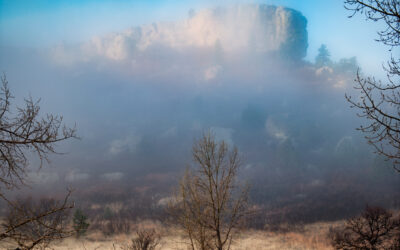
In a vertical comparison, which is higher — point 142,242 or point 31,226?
point 31,226

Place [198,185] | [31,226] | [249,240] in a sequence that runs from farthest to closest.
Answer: [249,240] < [198,185] < [31,226]

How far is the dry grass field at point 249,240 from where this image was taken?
765 inches

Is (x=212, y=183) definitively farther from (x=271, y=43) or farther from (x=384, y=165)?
(x=271, y=43)

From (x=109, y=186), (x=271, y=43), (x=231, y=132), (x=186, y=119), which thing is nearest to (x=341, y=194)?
(x=109, y=186)

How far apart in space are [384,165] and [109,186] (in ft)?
144

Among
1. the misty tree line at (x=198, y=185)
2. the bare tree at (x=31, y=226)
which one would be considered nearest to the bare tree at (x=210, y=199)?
the misty tree line at (x=198, y=185)

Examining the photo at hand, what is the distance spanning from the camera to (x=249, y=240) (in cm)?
2152

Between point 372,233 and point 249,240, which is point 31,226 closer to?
point 372,233

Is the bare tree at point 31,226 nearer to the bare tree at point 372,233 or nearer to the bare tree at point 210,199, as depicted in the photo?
the bare tree at point 210,199

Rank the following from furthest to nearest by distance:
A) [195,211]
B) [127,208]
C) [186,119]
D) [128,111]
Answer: [128,111] → [186,119] → [127,208] → [195,211]

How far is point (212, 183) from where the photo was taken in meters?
10.2

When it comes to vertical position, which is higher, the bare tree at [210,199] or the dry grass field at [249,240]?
the bare tree at [210,199]

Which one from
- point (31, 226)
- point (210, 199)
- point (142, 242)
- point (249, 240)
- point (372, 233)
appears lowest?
point (249, 240)

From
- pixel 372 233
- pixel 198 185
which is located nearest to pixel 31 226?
pixel 198 185
